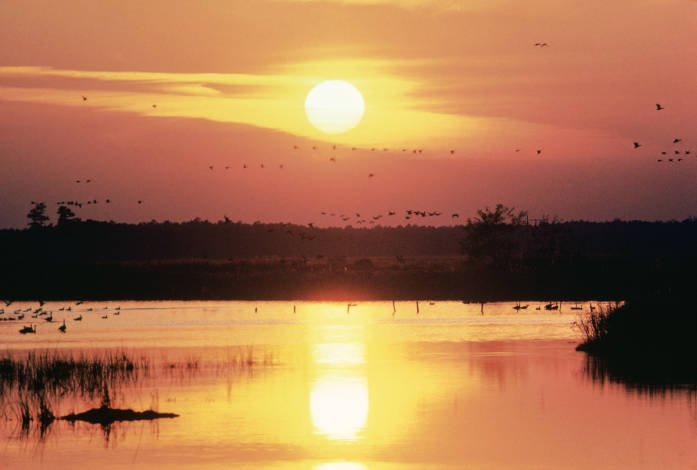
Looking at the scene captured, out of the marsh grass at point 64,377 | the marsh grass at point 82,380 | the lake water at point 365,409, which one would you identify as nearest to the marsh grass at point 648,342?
the lake water at point 365,409

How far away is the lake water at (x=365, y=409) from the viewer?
26172mm

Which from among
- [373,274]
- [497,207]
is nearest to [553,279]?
[373,274]

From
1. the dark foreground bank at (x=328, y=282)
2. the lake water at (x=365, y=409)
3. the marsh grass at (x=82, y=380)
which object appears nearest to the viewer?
the lake water at (x=365, y=409)

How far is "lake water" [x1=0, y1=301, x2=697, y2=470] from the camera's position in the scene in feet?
85.9

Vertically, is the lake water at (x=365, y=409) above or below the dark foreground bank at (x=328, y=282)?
below

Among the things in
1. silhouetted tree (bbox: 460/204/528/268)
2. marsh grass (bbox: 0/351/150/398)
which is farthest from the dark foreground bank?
marsh grass (bbox: 0/351/150/398)

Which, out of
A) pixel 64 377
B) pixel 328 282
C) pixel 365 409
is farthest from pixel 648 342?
pixel 328 282

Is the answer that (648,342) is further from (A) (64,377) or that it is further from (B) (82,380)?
(A) (64,377)

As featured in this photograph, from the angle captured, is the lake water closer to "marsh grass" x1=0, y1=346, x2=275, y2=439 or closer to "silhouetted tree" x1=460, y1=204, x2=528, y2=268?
"marsh grass" x1=0, y1=346, x2=275, y2=439

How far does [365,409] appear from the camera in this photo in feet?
110

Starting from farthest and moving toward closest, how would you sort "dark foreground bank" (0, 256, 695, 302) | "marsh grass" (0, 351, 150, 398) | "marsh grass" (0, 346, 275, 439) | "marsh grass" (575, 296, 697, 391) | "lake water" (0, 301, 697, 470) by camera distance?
"dark foreground bank" (0, 256, 695, 302), "marsh grass" (575, 296, 697, 391), "marsh grass" (0, 351, 150, 398), "marsh grass" (0, 346, 275, 439), "lake water" (0, 301, 697, 470)

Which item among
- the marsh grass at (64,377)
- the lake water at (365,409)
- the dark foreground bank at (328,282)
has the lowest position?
the lake water at (365,409)

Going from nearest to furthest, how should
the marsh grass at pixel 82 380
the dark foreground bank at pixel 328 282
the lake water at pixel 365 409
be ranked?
1. the lake water at pixel 365 409
2. the marsh grass at pixel 82 380
3. the dark foreground bank at pixel 328 282

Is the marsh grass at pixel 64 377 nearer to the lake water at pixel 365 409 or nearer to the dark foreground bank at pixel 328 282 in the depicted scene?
the lake water at pixel 365 409
